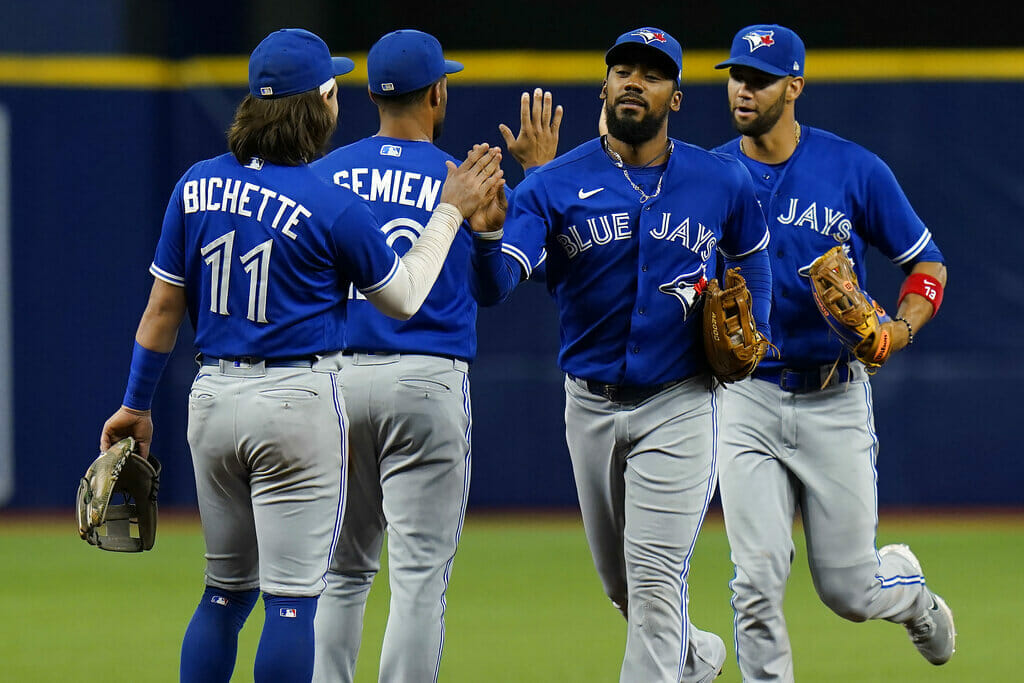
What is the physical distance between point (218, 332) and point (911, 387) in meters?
6.58

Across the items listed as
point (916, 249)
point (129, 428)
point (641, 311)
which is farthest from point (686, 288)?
point (129, 428)

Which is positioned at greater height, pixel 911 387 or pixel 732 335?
pixel 732 335

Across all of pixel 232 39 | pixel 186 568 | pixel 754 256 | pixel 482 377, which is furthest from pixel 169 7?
pixel 754 256

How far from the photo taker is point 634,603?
444cm

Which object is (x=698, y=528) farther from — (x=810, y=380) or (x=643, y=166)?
(x=643, y=166)

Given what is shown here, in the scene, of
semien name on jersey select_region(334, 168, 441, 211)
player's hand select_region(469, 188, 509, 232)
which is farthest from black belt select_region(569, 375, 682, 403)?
semien name on jersey select_region(334, 168, 441, 211)

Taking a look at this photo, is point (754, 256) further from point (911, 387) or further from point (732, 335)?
point (911, 387)

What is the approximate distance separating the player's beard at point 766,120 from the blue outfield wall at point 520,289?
4.63 metres

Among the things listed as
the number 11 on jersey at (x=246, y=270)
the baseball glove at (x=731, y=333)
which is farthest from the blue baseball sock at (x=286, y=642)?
the baseball glove at (x=731, y=333)

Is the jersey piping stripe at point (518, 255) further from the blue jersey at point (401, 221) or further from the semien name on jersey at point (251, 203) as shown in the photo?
the semien name on jersey at point (251, 203)

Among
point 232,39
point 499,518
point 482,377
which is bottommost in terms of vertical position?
point 499,518

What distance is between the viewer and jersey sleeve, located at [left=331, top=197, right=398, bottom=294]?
12.8 feet

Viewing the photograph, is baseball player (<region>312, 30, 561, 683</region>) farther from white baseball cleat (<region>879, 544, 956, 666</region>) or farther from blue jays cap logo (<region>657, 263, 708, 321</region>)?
white baseball cleat (<region>879, 544, 956, 666</region>)

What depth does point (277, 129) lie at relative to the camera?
13.0 ft
